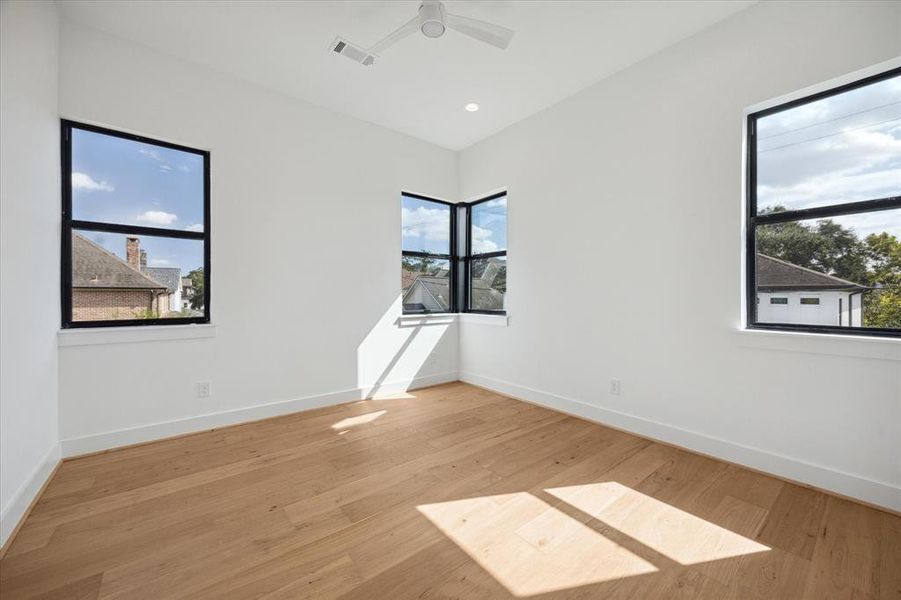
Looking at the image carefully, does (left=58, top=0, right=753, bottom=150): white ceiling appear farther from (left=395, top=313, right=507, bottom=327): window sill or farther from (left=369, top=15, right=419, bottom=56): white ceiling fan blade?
(left=395, top=313, right=507, bottom=327): window sill

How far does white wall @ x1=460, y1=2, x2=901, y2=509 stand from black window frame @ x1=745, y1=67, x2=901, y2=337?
0.10m

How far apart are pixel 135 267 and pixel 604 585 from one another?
3580mm

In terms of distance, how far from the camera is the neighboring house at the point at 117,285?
2627 mm

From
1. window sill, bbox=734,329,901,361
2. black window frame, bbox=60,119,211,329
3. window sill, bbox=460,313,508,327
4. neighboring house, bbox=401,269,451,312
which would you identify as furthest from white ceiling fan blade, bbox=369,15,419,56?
window sill, bbox=734,329,901,361

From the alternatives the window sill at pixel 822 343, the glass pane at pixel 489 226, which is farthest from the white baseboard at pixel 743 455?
the glass pane at pixel 489 226

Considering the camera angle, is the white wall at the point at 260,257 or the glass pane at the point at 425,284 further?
the glass pane at the point at 425,284

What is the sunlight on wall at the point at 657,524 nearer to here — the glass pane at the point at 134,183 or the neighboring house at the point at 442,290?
the neighboring house at the point at 442,290

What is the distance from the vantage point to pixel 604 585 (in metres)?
1.48

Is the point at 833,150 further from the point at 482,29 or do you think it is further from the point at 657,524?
the point at 657,524

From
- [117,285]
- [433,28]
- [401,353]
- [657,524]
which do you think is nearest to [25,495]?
[117,285]

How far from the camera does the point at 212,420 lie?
10.1 ft

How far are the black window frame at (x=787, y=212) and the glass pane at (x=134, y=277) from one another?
413 cm

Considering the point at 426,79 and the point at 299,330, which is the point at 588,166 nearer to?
the point at 426,79

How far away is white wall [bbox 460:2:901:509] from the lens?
2098 mm
